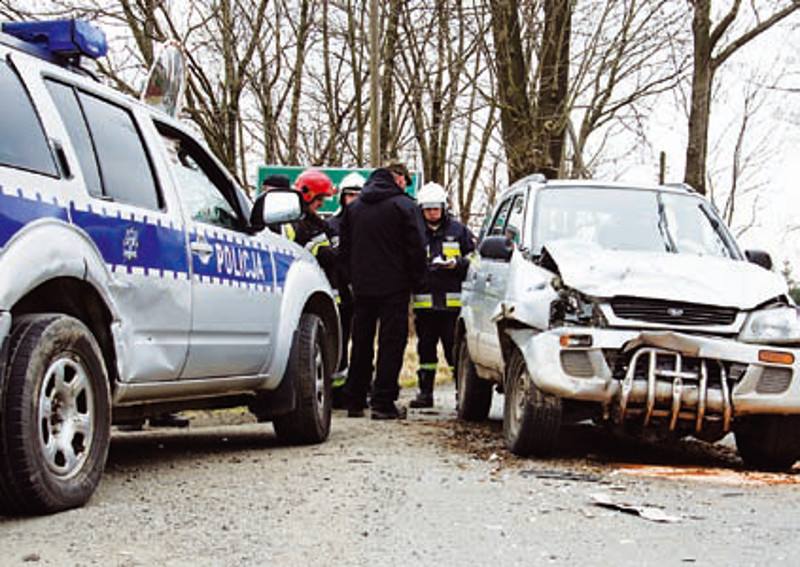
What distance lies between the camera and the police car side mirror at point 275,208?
22.7 ft

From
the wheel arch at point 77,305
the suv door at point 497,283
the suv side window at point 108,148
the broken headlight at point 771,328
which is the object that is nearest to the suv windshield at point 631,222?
the suv door at point 497,283

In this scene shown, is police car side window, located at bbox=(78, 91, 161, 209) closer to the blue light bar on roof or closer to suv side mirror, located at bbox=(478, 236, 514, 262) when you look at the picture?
the blue light bar on roof

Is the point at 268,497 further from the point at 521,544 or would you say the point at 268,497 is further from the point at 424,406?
the point at 424,406

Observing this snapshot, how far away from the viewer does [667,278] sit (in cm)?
679

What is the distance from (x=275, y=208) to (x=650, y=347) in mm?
2206

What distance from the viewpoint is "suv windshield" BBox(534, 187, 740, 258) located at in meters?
7.88

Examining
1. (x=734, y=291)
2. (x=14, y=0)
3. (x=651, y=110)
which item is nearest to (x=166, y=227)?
(x=734, y=291)

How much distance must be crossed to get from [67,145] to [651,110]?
2005 centimetres

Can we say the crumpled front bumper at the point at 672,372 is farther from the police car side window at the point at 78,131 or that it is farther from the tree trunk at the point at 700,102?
the tree trunk at the point at 700,102

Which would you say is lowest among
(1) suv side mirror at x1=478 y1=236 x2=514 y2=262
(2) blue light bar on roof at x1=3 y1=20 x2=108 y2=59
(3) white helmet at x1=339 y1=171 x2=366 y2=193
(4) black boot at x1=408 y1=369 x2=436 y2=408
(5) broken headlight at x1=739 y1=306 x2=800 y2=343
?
(4) black boot at x1=408 y1=369 x2=436 y2=408

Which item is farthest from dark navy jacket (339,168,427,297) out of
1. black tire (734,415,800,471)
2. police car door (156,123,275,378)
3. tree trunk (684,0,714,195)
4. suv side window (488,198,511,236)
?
tree trunk (684,0,714,195)

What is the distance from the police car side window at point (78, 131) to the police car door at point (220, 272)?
2.82ft

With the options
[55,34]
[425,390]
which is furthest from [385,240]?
[55,34]

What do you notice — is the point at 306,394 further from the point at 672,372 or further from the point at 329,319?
the point at 672,372
